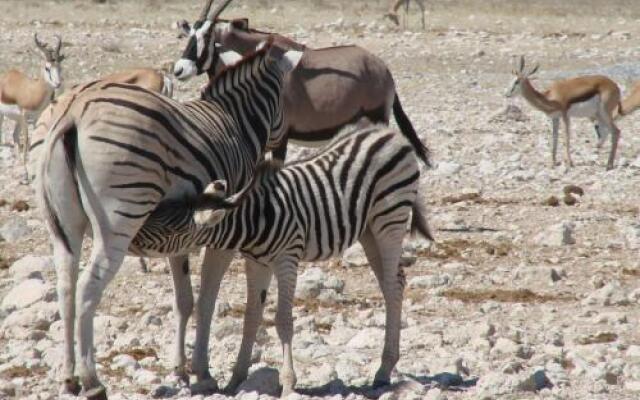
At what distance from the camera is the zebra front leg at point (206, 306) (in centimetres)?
805

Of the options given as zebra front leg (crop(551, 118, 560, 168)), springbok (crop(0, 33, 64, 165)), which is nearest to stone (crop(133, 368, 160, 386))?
zebra front leg (crop(551, 118, 560, 168))

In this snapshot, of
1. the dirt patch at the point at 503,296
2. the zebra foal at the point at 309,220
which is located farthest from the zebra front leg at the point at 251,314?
the dirt patch at the point at 503,296

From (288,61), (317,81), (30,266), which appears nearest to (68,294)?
(288,61)

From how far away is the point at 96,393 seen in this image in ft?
24.1

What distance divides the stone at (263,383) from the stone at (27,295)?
2530 millimetres

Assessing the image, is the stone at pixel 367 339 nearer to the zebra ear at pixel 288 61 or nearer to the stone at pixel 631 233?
the zebra ear at pixel 288 61

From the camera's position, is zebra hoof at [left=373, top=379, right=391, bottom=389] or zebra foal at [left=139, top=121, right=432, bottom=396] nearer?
zebra foal at [left=139, top=121, right=432, bottom=396]

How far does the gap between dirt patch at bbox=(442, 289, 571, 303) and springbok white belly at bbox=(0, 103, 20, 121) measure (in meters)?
12.7

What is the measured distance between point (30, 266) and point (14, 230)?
1.83m

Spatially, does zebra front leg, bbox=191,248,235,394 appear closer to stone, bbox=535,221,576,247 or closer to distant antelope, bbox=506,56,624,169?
stone, bbox=535,221,576,247

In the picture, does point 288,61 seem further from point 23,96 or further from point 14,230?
point 23,96

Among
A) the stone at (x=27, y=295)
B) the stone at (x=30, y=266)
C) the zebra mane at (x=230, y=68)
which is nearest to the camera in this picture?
the zebra mane at (x=230, y=68)

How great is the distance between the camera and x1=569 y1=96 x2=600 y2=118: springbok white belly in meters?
21.8

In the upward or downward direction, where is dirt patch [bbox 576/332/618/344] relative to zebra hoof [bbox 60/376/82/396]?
downward
